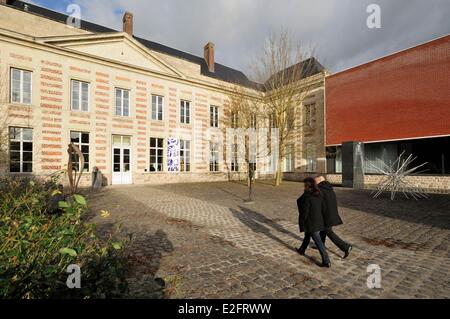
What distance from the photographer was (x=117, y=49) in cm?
1736

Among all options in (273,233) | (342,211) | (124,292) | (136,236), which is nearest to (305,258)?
(273,233)

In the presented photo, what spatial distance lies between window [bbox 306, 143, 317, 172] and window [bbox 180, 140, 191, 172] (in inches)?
439

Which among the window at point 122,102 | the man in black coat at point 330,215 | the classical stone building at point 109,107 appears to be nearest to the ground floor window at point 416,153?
the classical stone building at point 109,107

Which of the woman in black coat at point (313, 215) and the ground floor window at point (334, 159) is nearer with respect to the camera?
the woman in black coat at point (313, 215)

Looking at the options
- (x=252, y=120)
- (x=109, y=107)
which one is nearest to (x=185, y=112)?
(x=252, y=120)

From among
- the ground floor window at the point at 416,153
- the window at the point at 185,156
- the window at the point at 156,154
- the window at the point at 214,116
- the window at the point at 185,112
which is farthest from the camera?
the window at the point at 214,116

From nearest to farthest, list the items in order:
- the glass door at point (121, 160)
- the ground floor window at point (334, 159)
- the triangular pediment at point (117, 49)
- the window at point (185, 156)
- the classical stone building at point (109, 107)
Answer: the classical stone building at point (109, 107) < the triangular pediment at point (117, 49) < the glass door at point (121, 160) < the ground floor window at point (334, 159) < the window at point (185, 156)

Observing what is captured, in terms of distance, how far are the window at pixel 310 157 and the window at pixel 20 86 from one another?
21615 millimetres

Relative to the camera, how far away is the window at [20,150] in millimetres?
13719

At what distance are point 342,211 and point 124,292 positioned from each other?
7847 millimetres

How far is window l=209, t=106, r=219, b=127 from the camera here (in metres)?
22.4

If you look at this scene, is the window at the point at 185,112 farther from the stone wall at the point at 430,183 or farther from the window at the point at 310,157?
the stone wall at the point at 430,183

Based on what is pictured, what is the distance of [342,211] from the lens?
8359 millimetres

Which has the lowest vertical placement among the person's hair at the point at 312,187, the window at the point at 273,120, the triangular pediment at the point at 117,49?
the person's hair at the point at 312,187
